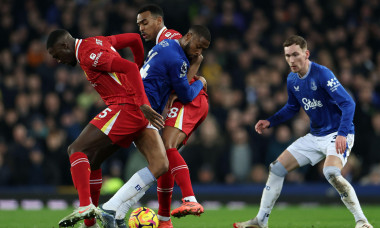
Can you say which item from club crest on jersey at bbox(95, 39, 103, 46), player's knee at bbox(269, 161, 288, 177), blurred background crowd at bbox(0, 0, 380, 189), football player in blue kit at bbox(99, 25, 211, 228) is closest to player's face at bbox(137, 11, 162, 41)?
football player in blue kit at bbox(99, 25, 211, 228)

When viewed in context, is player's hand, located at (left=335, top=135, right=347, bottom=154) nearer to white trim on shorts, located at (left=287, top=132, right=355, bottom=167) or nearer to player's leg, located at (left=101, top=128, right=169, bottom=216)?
white trim on shorts, located at (left=287, top=132, right=355, bottom=167)

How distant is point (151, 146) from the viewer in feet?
22.0

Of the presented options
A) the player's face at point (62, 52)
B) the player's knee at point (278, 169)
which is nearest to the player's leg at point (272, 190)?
the player's knee at point (278, 169)

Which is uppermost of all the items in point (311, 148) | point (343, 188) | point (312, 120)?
point (312, 120)

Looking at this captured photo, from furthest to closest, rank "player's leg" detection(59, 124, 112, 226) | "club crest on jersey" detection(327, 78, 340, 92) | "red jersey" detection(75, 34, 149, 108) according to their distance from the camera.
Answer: "club crest on jersey" detection(327, 78, 340, 92)
"red jersey" detection(75, 34, 149, 108)
"player's leg" detection(59, 124, 112, 226)

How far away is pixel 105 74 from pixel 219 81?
8.45m

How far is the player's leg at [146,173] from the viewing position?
6.48m

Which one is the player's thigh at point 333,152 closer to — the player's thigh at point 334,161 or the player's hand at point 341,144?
the player's thigh at point 334,161

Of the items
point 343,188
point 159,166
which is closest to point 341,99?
point 343,188

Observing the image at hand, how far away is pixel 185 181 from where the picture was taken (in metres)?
7.02

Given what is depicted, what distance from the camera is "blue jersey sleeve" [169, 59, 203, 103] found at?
7.07m

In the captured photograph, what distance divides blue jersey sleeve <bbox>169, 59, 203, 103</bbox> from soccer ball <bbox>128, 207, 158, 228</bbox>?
1.28 metres

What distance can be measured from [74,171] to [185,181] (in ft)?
3.92

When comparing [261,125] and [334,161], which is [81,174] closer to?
[261,125]
